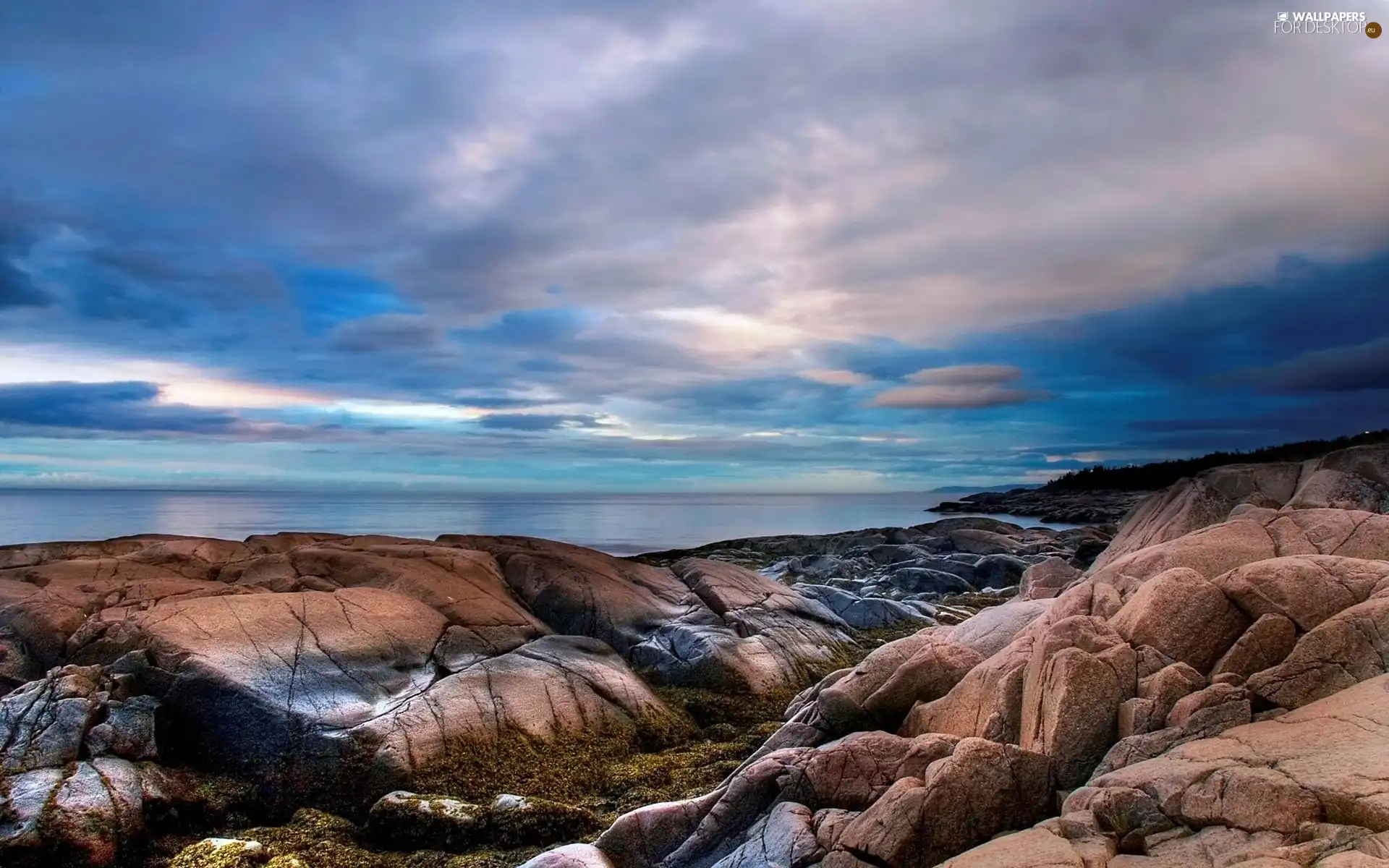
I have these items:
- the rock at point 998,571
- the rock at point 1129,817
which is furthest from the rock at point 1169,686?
the rock at point 998,571

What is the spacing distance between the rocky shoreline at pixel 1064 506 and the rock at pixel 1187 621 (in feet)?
197

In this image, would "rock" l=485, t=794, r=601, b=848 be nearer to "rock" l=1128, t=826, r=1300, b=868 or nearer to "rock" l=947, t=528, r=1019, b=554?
"rock" l=1128, t=826, r=1300, b=868

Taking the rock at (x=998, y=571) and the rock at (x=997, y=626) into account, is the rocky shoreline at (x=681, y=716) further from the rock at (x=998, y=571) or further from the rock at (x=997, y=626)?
the rock at (x=998, y=571)

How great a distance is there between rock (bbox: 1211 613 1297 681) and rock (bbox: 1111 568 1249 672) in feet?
1.00

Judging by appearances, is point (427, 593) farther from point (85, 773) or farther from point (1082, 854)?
point (1082, 854)

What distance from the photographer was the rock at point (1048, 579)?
19.0 m

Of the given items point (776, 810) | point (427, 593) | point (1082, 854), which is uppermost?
point (427, 593)

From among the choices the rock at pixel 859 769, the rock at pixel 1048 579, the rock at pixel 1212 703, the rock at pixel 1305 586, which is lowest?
the rock at pixel 859 769

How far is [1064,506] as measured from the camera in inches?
3856

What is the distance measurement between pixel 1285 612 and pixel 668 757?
9318mm

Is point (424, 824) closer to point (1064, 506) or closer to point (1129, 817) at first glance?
point (1129, 817)

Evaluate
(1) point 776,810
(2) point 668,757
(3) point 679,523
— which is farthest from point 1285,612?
(3) point 679,523

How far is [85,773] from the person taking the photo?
1075 centimetres

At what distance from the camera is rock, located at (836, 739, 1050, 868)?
7.81m
